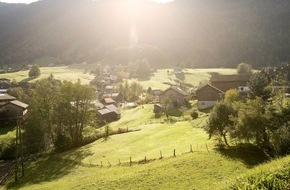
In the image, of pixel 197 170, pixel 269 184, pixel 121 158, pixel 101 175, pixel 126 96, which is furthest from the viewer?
pixel 126 96

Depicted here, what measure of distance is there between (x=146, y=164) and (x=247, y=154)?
14.4 m

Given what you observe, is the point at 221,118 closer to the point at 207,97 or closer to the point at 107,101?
the point at 207,97

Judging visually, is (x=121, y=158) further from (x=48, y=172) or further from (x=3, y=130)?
(x=3, y=130)

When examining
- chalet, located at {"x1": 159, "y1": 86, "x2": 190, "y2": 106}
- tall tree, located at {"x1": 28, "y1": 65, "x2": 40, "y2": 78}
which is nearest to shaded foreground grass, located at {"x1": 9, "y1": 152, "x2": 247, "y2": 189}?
chalet, located at {"x1": 159, "y1": 86, "x2": 190, "y2": 106}

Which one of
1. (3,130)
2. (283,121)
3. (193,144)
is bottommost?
(3,130)

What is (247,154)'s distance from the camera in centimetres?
4191

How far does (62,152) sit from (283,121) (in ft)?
156

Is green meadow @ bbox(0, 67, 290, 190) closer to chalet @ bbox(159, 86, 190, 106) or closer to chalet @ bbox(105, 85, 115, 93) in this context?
chalet @ bbox(159, 86, 190, 106)

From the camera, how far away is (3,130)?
88375 mm

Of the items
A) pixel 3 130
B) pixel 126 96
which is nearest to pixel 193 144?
pixel 3 130

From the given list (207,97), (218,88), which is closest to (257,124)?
(207,97)

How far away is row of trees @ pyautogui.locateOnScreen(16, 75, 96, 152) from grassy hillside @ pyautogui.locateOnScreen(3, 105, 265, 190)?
7.29 metres

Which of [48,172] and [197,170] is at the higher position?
[197,170]

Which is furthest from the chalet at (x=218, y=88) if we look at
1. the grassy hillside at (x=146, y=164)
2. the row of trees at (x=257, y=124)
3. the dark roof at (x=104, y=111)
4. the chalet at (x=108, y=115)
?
the row of trees at (x=257, y=124)
